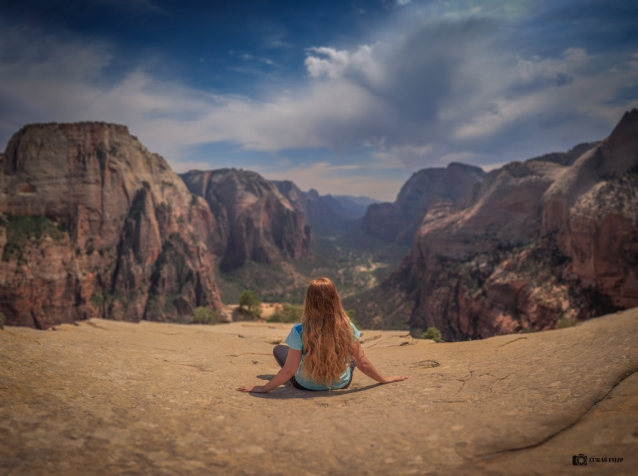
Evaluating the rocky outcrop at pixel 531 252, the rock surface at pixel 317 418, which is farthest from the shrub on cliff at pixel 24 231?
the rocky outcrop at pixel 531 252

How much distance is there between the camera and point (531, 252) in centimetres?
4716

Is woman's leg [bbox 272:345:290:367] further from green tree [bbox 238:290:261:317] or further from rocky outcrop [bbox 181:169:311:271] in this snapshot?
rocky outcrop [bbox 181:169:311:271]

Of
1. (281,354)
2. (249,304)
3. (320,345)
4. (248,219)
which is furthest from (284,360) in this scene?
(248,219)

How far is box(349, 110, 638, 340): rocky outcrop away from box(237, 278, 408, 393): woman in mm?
21086

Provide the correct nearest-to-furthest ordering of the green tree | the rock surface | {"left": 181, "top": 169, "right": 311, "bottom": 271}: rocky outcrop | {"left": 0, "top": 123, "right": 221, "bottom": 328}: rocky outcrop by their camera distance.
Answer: the rock surface, the green tree, {"left": 0, "top": 123, "right": 221, "bottom": 328}: rocky outcrop, {"left": 181, "top": 169, "right": 311, "bottom": 271}: rocky outcrop

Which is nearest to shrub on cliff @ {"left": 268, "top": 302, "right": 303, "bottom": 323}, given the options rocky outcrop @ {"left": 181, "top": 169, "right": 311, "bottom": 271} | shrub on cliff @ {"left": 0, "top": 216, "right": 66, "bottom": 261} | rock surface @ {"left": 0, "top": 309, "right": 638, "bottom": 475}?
rock surface @ {"left": 0, "top": 309, "right": 638, "bottom": 475}

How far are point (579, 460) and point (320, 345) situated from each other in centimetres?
329

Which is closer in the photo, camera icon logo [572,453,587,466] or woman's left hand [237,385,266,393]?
camera icon logo [572,453,587,466]

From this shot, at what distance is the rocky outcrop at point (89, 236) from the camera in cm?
4462

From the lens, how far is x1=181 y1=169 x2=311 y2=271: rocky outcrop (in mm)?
116188

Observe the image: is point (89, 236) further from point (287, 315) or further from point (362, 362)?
point (362, 362)

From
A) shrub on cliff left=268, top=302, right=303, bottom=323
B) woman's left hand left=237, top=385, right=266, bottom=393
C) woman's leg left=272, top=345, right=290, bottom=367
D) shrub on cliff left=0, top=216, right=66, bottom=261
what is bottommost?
shrub on cliff left=268, top=302, right=303, bottom=323

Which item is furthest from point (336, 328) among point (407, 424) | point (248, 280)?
point (248, 280)

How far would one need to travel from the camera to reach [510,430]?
11.1 feet
